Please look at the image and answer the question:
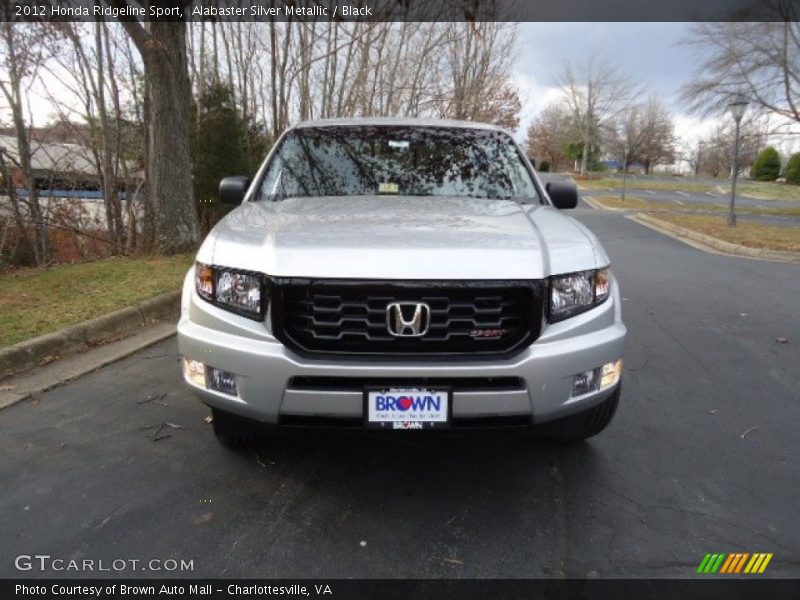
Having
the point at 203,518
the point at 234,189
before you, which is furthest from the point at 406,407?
the point at 234,189

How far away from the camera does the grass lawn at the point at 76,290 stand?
15.6 ft

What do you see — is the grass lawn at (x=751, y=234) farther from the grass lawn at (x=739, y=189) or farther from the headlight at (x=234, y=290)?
the grass lawn at (x=739, y=189)

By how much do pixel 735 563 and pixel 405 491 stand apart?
54.3 inches

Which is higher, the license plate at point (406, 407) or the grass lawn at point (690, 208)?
the license plate at point (406, 407)

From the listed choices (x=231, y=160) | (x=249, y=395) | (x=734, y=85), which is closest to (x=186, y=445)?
(x=249, y=395)

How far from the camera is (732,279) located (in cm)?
858

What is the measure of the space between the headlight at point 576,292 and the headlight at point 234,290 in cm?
122

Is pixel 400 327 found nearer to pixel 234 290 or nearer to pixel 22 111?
pixel 234 290

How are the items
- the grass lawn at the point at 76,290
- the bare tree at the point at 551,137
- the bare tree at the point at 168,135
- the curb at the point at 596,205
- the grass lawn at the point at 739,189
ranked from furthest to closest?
1. the bare tree at the point at 551,137
2. the grass lawn at the point at 739,189
3. the curb at the point at 596,205
4. the bare tree at the point at 168,135
5. the grass lawn at the point at 76,290

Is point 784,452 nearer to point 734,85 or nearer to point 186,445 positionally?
point 186,445

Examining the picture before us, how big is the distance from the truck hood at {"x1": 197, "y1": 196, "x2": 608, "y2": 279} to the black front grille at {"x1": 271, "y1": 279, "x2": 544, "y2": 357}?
0.05m

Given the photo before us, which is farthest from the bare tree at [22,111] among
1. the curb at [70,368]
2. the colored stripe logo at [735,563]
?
the colored stripe logo at [735,563]

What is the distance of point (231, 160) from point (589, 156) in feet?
194

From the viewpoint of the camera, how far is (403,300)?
2.27 m
